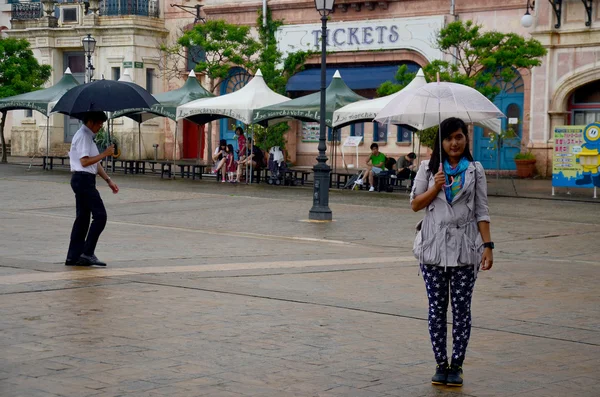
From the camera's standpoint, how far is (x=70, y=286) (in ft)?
33.1

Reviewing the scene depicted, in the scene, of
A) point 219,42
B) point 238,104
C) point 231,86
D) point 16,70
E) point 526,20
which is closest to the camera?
point 238,104

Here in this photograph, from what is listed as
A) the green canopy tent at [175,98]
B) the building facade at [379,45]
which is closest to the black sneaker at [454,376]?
the green canopy tent at [175,98]

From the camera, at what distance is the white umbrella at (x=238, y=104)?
96.9 feet

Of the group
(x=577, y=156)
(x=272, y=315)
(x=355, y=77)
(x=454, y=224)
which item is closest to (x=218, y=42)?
(x=355, y=77)

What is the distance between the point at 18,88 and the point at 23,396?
114 ft

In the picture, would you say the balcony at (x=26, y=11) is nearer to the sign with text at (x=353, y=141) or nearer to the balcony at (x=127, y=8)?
the balcony at (x=127, y=8)

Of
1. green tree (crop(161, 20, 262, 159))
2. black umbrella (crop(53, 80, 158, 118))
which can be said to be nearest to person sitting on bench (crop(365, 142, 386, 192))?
green tree (crop(161, 20, 262, 159))

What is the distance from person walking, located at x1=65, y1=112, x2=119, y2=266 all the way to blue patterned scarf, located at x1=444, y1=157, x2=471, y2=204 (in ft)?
18.0

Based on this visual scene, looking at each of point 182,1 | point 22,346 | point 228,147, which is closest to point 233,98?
point 228,147

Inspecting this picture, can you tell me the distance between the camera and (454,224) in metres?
6.81

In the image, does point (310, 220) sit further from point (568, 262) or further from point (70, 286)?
point (70, 286)

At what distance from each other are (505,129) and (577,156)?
29.5 ft

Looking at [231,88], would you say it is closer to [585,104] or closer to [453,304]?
[585,104]

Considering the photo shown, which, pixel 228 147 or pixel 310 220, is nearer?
pixel 310 220
